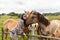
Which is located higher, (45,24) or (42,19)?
(42,19)

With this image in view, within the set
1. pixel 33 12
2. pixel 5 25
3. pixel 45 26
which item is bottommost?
pixel 5 25

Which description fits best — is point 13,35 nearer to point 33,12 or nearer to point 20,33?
point 20,33

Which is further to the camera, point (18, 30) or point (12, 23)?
point (12, 23)

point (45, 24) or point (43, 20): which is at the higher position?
point (43, 20)

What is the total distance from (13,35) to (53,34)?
53.7 inches

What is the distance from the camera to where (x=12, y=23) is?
1317 cm

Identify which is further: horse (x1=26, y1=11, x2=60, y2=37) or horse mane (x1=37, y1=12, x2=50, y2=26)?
horse mane (x1=37, y1=12, x2=50, y2=26)

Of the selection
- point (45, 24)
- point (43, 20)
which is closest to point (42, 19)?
point (43, 20)

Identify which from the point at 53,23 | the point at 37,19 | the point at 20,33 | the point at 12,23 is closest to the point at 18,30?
the point at 20,33

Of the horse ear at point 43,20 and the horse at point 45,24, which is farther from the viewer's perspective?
the horse ear at point 43,20

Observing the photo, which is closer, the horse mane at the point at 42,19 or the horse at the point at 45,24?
the horse at the point at 45,24

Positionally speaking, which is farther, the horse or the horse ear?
the horse ear

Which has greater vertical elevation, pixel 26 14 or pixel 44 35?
pixel 26 14

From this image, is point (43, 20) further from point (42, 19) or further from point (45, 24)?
point (45, 24)
